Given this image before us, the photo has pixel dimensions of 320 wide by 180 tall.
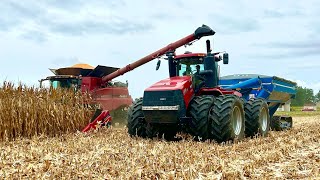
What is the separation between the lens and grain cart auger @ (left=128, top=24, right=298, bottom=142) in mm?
8125

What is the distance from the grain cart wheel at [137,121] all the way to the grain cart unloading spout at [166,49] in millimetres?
2930

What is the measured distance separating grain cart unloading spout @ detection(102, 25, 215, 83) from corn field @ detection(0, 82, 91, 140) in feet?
7.98

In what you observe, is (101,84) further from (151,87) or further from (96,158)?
(96,158)

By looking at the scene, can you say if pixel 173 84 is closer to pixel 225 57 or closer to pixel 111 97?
pixel 225 57

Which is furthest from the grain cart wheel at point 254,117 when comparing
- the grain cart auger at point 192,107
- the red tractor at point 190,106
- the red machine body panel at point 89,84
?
the red machine body panel at point 89,84

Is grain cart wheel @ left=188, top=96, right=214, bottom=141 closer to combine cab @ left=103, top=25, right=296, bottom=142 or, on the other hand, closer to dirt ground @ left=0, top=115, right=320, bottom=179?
combine cab @ left=103, top=25, right=296, bottom=142

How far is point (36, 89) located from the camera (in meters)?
10.7

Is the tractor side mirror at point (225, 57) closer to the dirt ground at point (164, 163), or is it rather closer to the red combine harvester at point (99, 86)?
the dirt ground at point (164, 163)

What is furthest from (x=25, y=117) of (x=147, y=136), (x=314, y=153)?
(x=314, y=153)

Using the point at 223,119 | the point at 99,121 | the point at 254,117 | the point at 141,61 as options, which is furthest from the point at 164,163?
the point at 141,61

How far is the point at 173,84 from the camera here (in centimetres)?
848

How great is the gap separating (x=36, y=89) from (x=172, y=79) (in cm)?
400

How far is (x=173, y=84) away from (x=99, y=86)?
569 centimetres

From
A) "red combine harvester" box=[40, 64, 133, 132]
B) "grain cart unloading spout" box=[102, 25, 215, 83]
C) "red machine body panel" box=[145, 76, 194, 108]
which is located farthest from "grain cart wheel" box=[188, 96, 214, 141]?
"red combine harvester" box=[40, 64, 133, 132]
